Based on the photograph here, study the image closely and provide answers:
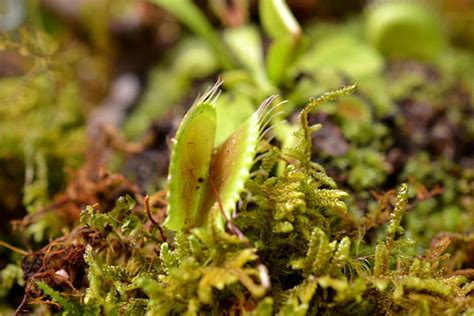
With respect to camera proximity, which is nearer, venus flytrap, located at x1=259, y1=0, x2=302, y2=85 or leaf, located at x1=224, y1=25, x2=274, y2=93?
venus flytrap, located at x1=259, y1=0, x2=302, y2=85

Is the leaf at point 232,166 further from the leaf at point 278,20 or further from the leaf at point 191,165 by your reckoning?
the leaf at point 278,20

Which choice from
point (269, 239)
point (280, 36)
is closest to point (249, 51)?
point (280, 36)

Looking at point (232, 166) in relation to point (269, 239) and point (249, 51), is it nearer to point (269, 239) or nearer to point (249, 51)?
point (269, 239)

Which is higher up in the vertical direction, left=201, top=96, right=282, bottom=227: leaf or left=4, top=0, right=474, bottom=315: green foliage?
left=201, top=96, right=282, bottom=227: leaf

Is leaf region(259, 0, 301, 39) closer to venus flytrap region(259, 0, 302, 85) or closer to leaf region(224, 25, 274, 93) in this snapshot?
venus flytrap region(259, 0, 302, 85)

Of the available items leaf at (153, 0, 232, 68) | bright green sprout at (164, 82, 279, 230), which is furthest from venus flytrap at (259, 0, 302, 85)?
bright green sprout at (164, 82, 279, 230)

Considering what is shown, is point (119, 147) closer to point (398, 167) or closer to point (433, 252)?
point (398, 167)

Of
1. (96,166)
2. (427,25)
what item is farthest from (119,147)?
(427,25)

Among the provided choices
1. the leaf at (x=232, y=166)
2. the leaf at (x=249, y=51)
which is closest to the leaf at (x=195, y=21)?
the leaf at (x=249, y=51)
